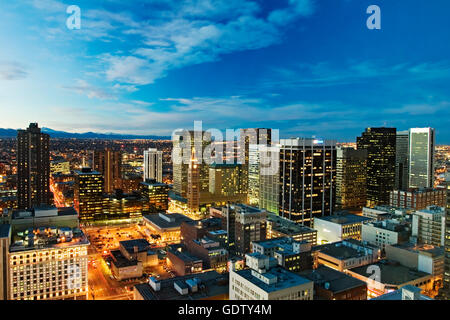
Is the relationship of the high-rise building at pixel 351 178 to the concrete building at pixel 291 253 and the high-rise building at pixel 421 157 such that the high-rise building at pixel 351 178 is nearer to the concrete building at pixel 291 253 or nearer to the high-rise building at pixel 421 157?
the high-rise building at pixel 421 157

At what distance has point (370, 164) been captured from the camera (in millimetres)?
60500

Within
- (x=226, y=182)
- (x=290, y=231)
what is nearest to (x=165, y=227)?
(x=290, y=231)

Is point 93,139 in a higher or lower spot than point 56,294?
higher

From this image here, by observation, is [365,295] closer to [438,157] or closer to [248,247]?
[248,247]

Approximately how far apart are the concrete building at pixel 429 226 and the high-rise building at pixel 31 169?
160 feet

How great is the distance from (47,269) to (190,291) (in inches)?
497

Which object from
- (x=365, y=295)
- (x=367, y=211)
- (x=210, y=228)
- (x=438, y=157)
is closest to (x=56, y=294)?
(x=210, y=228)

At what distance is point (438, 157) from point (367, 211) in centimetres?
3095

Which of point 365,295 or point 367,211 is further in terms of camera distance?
point 367,211

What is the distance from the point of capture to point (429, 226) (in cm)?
3158

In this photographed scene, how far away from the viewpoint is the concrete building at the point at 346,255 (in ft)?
86.2

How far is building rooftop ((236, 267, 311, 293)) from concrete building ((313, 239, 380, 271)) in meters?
10.9

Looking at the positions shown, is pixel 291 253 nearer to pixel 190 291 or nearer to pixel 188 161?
pixel 190 291

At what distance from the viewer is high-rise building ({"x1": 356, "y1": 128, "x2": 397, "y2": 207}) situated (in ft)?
190
